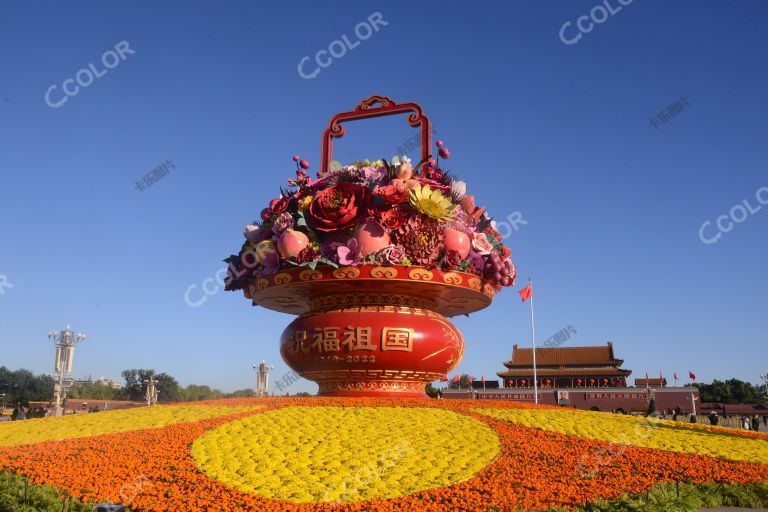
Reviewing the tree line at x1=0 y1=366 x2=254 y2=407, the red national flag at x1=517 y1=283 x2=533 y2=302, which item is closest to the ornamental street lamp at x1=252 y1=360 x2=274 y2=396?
the red national flag at x1=517 y1=283 x2=533 y2=302

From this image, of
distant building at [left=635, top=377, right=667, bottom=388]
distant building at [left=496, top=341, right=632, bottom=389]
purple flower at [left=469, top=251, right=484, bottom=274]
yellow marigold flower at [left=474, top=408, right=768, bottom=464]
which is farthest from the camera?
distant building at [left=496, top=341, right=632, bottom=389]

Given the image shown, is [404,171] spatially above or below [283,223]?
above

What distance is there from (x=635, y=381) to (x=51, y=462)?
1757 inches

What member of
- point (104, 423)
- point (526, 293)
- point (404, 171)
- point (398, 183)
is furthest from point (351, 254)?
point (526, 293)

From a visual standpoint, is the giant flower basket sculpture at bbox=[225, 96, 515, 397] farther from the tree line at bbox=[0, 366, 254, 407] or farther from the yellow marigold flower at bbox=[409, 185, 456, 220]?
the tree line at bbox=[0, 366, 254, 407]

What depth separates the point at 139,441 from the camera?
736cm

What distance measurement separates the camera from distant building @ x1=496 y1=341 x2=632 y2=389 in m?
45.4

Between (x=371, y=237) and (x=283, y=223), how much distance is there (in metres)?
1.61

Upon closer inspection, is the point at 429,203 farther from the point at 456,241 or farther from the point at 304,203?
the point at 304,203

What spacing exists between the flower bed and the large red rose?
2.86 meters

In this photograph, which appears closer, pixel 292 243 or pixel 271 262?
pixel 292 243

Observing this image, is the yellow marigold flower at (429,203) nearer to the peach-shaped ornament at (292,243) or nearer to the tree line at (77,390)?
the peach-shaped ornament at (292,243)

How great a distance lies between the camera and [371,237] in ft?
30.7

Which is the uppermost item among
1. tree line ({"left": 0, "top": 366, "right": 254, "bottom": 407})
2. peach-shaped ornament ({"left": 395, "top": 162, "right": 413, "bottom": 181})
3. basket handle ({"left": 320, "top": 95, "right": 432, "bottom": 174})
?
basket handle ({"left": 320, "top": 95, "right": 432, "bottom": 174})
